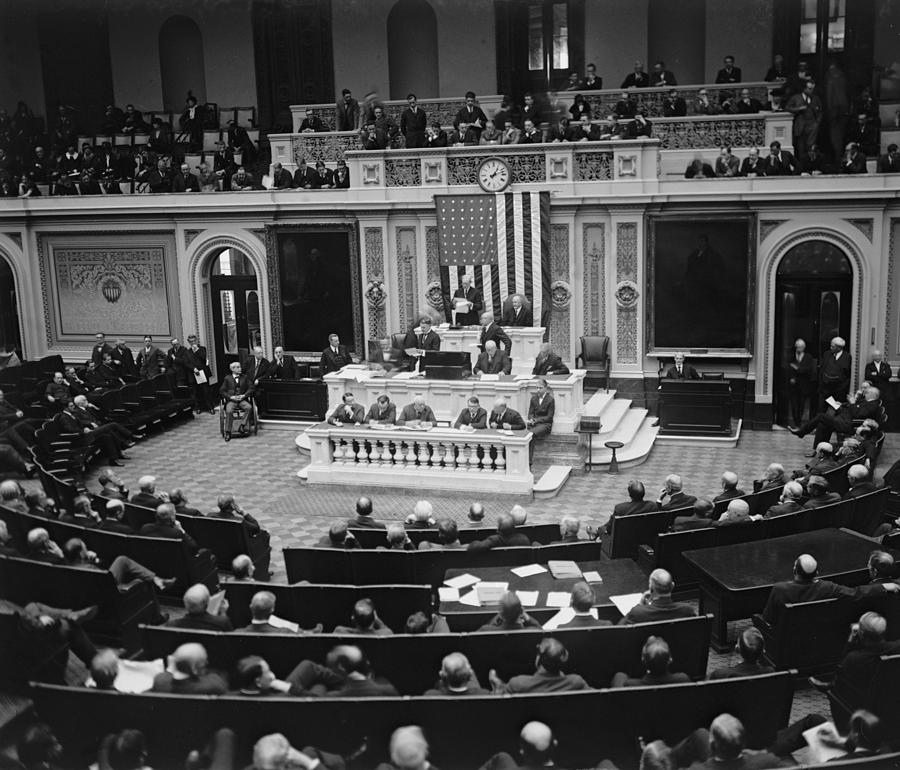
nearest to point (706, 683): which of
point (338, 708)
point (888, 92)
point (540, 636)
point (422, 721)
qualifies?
point (540, 636)

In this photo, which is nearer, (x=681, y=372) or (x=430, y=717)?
(x=430, y=717)

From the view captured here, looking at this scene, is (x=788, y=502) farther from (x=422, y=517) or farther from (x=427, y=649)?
(x=427, y=649)

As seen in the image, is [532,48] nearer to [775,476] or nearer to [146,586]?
[775,476]

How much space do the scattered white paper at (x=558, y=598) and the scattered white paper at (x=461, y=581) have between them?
2.27 feet

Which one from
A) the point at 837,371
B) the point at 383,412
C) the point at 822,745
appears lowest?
the point at 822,745

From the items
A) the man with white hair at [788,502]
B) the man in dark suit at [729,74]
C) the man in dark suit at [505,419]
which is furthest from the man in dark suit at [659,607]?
the man in dark suit at [729,74]

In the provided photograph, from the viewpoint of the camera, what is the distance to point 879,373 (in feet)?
56.3

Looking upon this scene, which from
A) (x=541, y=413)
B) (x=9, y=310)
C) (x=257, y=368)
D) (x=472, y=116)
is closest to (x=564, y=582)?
(x=541, y=413)

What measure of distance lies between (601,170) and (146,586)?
12.7 meters

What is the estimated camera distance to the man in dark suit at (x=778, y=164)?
59.8 ft

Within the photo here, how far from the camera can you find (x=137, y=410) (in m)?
19.0

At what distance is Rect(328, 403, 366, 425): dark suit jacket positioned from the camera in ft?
51.2

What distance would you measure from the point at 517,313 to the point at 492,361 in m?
2.04

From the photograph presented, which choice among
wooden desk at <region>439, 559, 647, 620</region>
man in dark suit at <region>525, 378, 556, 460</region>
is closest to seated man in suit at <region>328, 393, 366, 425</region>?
man in dark suit at <region>525, 378, 556, 460</region>
